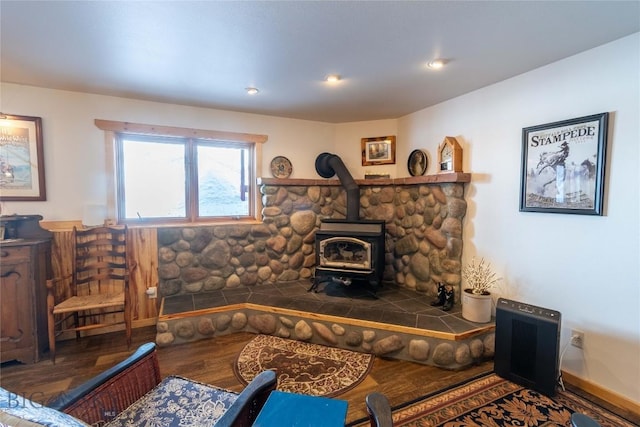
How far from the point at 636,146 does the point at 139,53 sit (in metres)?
3.28

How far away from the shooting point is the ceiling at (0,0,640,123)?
1587mm

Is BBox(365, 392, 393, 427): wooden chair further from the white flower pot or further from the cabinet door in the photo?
the cabinet door

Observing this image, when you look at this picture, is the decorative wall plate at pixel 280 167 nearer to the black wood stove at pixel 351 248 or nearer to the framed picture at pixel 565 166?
the black wood stove at pixel 351 248

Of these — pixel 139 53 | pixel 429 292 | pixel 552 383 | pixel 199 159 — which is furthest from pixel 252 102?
pixel 552 383

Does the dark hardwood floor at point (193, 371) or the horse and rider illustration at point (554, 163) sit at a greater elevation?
the horse and rider illustration at point (554, 163)

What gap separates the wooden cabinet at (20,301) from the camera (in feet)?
7.75

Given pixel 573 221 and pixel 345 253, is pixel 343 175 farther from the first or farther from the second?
pixel 573 221

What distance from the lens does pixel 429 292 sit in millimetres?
3287

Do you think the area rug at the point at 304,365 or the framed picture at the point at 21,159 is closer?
the area rug at the point at 304,365

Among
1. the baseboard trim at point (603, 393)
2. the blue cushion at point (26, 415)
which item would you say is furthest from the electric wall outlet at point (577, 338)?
the blue cushion at point (26, 415)

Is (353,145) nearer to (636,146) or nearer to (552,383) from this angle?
(636,146)

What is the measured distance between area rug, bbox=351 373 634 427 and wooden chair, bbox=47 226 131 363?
7.65ft

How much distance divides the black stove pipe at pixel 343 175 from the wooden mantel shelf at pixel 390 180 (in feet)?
0.49

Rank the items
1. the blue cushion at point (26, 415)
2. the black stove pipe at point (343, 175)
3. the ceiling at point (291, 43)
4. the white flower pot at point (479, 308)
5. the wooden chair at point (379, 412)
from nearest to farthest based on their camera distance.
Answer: the blue cushion at point (26, 415), the wooden chair at point (379, 412), the ceiling at point (291, 43), the white flower pot at point (479, 308), the black stove pipe at point (343, 175)
